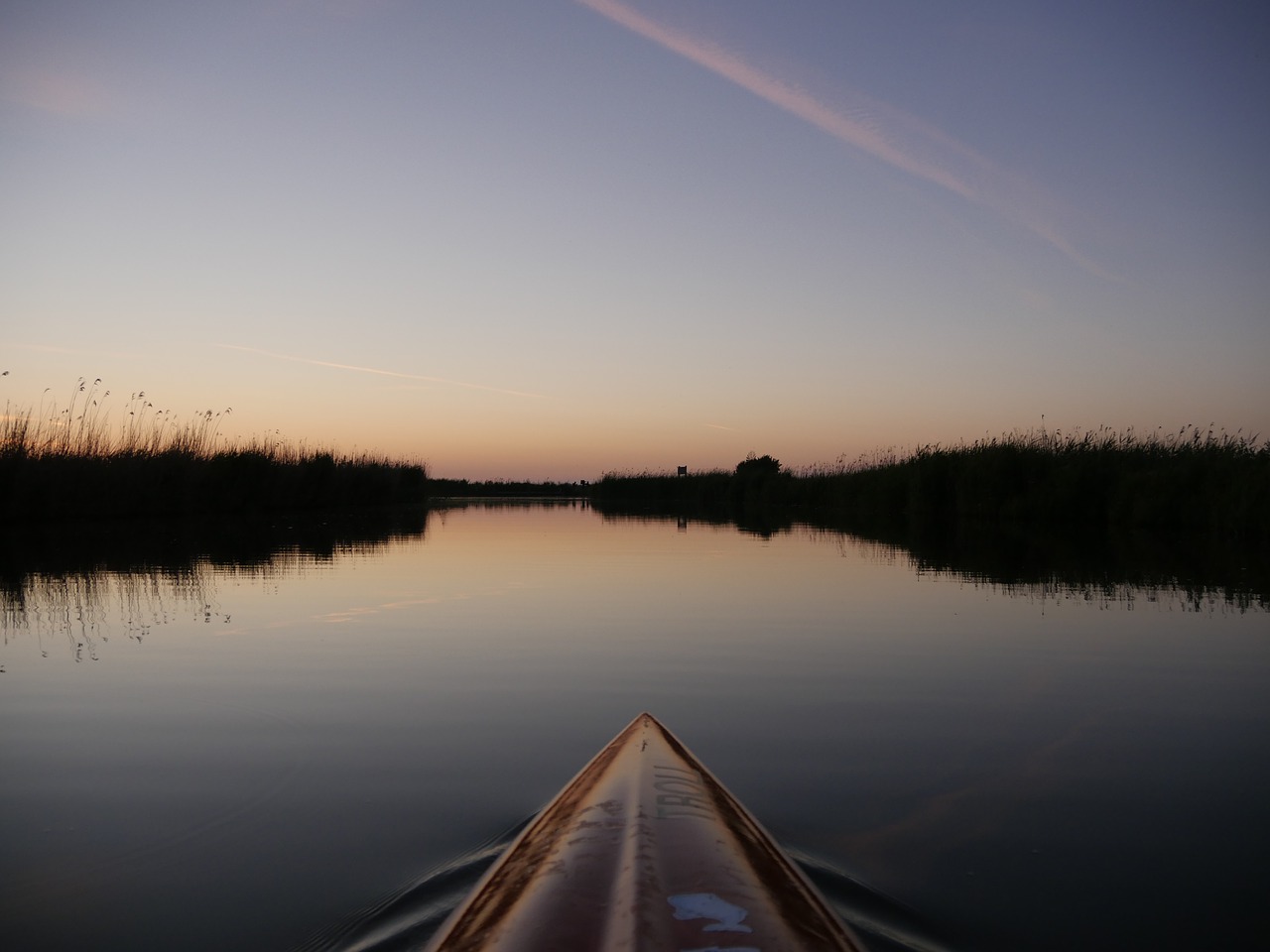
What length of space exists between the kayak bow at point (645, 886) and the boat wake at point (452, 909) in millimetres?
241

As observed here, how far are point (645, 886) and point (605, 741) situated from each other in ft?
5.57

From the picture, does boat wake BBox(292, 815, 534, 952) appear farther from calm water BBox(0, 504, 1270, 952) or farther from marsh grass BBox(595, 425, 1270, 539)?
marsh grass BBox(595, 425, 1270, 539)

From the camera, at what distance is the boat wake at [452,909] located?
1924 mm

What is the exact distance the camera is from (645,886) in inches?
65.2

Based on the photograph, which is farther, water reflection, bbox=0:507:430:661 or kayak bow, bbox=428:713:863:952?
water reflection, bbox=0:507:430:661

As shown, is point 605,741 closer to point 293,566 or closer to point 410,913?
point 410,913

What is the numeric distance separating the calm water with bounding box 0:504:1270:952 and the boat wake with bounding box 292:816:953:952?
11 mm

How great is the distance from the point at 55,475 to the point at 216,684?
485 inches

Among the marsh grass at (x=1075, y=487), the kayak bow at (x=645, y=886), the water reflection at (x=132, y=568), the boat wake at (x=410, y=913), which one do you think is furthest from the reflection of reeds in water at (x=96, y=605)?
the marsh grass at (x=1075, y=487)

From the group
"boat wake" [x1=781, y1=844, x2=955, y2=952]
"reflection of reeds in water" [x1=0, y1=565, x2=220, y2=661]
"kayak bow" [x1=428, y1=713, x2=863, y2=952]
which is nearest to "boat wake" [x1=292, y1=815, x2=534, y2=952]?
"kayak bow" [x1=428, y1=713, x2=863, y2=952]

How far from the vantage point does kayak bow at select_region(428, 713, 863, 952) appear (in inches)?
59.0

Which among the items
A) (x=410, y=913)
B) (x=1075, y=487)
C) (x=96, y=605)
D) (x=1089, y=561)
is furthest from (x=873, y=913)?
(x=1075, y=487)

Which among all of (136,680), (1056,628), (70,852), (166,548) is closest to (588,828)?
(70,852)

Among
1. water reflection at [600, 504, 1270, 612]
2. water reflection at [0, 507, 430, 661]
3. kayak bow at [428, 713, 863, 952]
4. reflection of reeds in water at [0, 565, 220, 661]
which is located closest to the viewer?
kayak bow at [428, 713, 863, 952]
